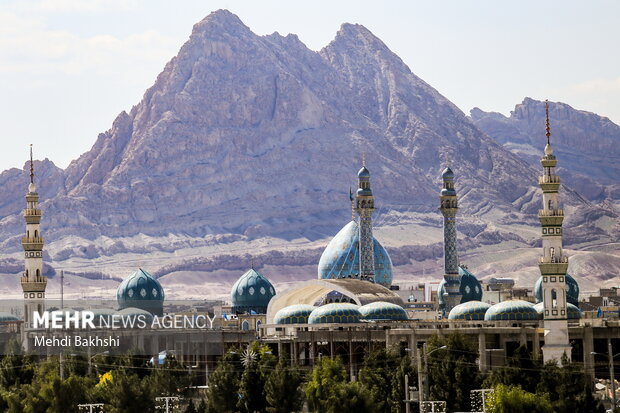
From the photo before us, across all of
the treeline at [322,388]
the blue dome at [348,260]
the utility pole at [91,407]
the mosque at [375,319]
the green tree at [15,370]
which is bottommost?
the utility pole at [91,407]

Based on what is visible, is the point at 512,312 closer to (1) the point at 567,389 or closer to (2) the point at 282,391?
(2) the point at 282,391

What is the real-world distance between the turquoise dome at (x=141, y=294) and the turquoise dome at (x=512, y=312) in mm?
35316

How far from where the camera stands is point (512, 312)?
105 metres

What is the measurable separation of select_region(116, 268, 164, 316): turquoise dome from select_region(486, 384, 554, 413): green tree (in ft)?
233

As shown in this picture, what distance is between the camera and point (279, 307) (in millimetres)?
127688

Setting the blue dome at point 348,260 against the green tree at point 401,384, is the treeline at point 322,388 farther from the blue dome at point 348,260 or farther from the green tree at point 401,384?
the blue dome at point 348,260

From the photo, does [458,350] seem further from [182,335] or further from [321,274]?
[321,274]

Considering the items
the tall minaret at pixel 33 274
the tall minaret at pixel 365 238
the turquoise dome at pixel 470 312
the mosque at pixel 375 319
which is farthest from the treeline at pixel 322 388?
the tall minaret at pixel 365 238

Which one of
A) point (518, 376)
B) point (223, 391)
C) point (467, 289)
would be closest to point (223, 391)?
point (223, 391)

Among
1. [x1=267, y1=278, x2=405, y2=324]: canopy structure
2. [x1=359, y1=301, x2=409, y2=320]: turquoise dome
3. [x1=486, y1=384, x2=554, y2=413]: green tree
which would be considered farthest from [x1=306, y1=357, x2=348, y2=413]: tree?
[x1=267, y1=278, x2=405, y2=324]: canopy structure

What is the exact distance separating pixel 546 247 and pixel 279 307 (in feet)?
130

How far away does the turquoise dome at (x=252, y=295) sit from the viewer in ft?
472

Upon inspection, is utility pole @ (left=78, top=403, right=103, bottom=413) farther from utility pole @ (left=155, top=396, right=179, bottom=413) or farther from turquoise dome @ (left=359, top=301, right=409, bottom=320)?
turquoise dome @ (left=359, top=301, right=409, bottom=320)

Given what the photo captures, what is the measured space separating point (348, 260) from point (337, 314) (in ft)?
123
